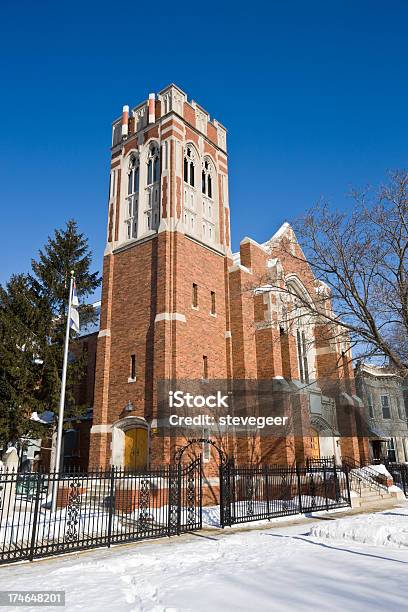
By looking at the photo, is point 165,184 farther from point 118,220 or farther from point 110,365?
Result: point 110,365

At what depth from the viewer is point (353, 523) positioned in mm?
10695

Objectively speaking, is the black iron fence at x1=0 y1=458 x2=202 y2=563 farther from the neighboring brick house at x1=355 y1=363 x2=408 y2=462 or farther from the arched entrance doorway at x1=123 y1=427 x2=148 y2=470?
the neighboring brick house at x1=355 y1=363 x2=408 y2=462

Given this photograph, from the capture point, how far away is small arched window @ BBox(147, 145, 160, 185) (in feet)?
80.4

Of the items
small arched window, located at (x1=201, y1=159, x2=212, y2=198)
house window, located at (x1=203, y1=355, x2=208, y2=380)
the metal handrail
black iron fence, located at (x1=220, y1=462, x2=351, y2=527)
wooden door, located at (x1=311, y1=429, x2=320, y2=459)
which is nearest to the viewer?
black iron fence, located at (x1=220, y1=462, x2=351, y2=527)

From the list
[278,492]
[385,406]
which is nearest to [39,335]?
[278,492]

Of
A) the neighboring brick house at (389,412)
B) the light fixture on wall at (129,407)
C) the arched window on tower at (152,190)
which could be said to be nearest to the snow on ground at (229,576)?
the light fixture on wall at (129,407)

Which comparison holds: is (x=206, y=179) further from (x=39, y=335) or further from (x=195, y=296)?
(x=39, y=335)

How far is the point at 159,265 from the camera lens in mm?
21297

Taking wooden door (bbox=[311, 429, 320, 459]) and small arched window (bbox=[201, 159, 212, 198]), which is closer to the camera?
wooden door (bbox=[311, 429, 320, 459])

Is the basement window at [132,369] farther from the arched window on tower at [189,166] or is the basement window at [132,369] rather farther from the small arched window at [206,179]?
the small arched window at [206,179]

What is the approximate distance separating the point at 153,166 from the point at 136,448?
14.7m

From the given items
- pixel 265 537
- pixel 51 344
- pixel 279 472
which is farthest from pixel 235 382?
pixel 265 537

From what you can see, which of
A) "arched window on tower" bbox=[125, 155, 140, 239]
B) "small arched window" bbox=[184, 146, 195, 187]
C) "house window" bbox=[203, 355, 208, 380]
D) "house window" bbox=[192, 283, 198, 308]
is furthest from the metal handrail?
"small arched window" bbox=[184, 146, 195, 187]

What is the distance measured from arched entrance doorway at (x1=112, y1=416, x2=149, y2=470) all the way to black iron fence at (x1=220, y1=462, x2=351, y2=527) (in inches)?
164
